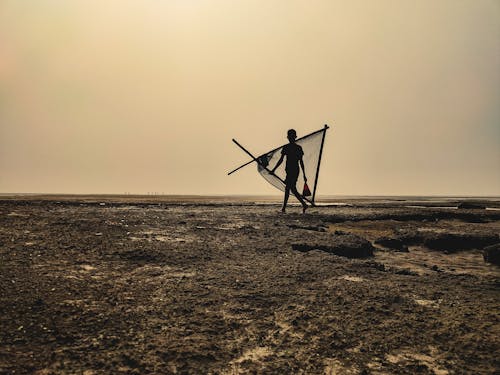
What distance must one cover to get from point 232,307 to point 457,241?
16.4 feet

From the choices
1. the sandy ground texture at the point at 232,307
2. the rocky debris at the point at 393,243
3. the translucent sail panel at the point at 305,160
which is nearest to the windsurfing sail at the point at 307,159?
the translucent sail panel at the point at 305,160

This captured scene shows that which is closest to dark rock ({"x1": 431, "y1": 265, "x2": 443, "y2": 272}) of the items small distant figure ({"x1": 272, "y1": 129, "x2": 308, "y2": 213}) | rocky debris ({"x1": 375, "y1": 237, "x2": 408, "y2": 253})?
rocky debris ({"x1": 375, "y1": 237, "x2": 408, "y2": 253})

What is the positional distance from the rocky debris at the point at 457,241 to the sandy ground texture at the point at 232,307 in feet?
2.83

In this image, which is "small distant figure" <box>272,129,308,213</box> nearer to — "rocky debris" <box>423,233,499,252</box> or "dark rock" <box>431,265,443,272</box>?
"rocky debris" <box>423,233,499,252</box>

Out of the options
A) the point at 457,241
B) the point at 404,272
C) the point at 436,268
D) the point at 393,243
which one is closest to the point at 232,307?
the point at 404,272

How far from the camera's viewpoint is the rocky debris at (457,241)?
6113 mm

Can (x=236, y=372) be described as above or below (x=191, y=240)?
below

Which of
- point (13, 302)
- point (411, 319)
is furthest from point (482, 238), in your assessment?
point (13, 302)

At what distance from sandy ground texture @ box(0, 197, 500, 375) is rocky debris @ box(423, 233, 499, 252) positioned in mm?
862

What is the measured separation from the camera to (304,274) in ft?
12.6

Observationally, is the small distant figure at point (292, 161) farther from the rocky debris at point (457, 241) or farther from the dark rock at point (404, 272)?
the dark rock at point (404, 272)

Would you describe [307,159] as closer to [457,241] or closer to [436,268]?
[457,241]

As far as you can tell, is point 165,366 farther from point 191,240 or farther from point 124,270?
point 191,240

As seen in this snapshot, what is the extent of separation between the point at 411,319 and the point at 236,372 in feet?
4.91
